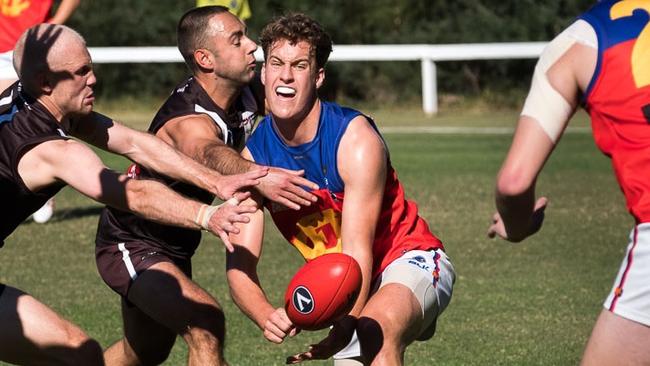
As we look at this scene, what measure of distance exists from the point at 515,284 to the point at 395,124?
48.0 ft

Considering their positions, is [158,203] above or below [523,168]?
below

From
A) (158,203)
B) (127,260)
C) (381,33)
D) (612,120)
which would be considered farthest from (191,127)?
(381,33)

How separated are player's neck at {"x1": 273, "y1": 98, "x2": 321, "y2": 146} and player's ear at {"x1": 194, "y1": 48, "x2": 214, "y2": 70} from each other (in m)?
1.28

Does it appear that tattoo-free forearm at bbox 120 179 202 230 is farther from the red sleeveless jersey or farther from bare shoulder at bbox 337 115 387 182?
the red sleeveless jersey

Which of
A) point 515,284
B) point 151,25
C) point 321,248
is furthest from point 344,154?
point 151,25

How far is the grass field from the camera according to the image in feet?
27.1

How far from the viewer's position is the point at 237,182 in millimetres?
5605

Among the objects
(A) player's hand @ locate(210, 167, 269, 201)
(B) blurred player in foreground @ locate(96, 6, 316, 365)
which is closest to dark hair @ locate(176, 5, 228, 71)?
(B) blurred player in foreground @ locate(96, 6, 316, 365)

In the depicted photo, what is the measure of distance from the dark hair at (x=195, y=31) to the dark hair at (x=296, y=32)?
4.32 feet

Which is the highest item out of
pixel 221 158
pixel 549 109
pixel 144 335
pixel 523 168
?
pixel 549 109

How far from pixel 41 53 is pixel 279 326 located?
1639 mm

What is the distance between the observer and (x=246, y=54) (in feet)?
24.4

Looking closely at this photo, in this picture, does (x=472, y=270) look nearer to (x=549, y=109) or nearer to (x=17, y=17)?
(x=17, y=17)

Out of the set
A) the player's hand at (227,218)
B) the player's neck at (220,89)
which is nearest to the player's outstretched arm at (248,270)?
the player's hand at (227,218)
